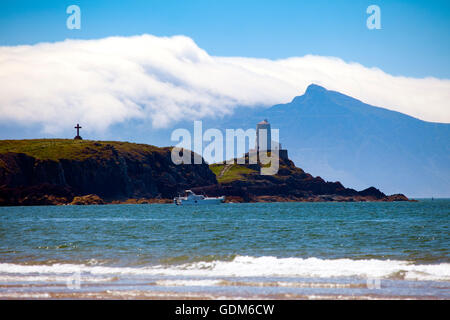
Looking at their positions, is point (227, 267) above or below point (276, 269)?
below

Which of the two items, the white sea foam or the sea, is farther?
the white sea foam

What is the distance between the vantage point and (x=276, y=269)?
91.9 feet

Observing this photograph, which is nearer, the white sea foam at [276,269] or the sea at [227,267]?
the sea at [227,267]

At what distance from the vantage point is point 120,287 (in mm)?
23016

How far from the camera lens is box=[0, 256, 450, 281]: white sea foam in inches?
1035

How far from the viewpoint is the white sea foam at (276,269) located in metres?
26.3

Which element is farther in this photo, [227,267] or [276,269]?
[227,267]

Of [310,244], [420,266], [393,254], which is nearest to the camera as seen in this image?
[420,266]
